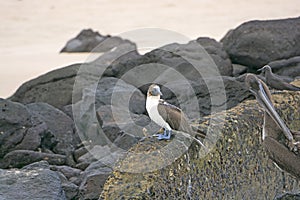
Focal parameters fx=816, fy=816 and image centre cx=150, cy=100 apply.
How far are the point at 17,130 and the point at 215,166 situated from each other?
4374 mm

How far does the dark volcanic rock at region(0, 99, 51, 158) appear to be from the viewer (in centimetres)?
1105

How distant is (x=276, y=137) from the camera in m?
7.35

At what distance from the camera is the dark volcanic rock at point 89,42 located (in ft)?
67.2

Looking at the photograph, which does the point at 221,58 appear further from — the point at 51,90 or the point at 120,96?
the point at 51,90

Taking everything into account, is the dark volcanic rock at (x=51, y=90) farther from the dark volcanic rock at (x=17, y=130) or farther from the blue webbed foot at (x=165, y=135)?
the blue webbed foot at (x=165, y=135)

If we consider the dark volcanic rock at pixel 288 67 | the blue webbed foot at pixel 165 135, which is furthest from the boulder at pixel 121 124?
the dark volcanic rock at pixel 288 67

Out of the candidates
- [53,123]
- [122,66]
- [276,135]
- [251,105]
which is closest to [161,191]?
[276,135]

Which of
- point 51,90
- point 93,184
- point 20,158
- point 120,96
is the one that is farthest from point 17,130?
point 51,90

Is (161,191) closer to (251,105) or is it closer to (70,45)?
(251,105)

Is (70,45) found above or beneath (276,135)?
beneath

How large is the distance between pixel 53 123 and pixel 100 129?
1.05 meters

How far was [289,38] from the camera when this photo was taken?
15.0m

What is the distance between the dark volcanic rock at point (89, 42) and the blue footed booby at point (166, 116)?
40.6 ft

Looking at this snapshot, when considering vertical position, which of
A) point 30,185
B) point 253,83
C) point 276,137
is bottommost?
point 30,185
